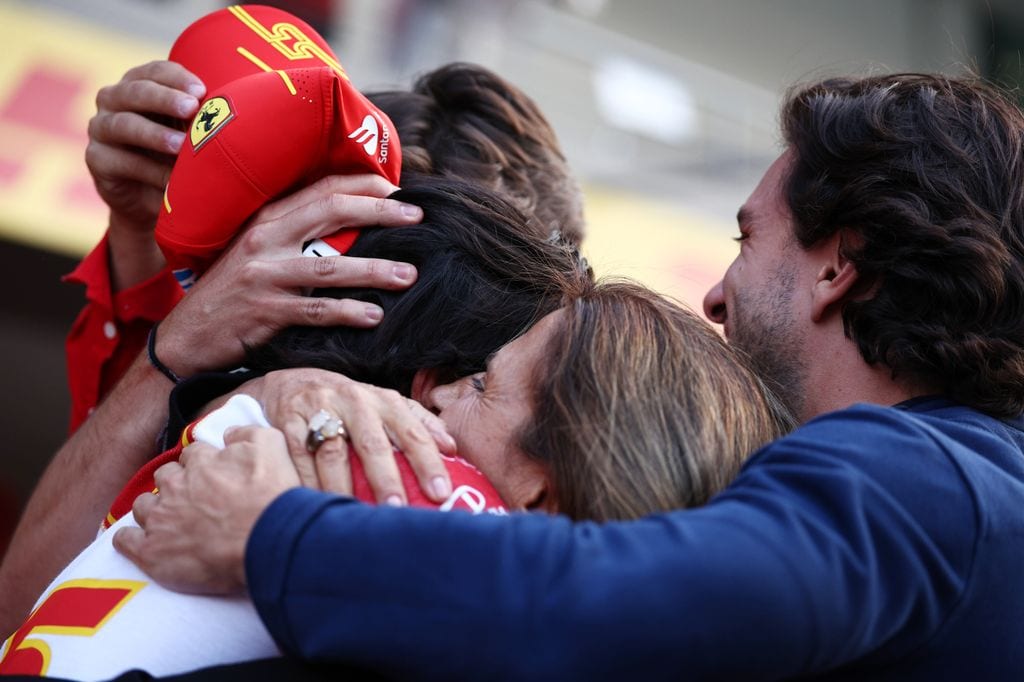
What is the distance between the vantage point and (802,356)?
1.93m

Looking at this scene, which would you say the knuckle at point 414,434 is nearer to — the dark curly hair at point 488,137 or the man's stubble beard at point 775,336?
the man's stubble beard at point 775,336

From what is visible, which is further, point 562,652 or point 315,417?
point 315,417

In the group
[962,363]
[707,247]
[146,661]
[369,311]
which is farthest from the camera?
[707,247]

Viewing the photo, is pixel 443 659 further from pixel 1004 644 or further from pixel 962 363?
pixel 962 363

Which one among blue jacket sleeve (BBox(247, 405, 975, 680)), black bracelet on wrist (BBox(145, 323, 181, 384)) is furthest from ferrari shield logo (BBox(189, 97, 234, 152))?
blue jacket sleeve (BBox(247, 405, 975, 680))

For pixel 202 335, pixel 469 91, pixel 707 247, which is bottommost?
pixel 707 247

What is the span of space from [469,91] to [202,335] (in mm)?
961

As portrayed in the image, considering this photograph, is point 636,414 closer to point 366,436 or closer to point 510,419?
point 510,419

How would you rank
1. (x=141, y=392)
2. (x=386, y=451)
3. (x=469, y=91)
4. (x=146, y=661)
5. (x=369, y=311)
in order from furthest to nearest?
(x=469, y=91), (x=141, y=392), (x=369, y=311), (x=386, y=451), (x=146, y=661)

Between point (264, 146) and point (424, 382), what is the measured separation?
41cm

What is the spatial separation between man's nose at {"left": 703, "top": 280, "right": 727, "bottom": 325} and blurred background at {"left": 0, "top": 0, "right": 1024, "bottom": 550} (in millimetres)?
241

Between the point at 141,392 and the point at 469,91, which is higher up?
the point at 469,91

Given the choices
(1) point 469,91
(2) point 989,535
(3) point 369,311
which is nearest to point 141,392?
(3) point 369,311

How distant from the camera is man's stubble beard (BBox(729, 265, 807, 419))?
1923 mm
